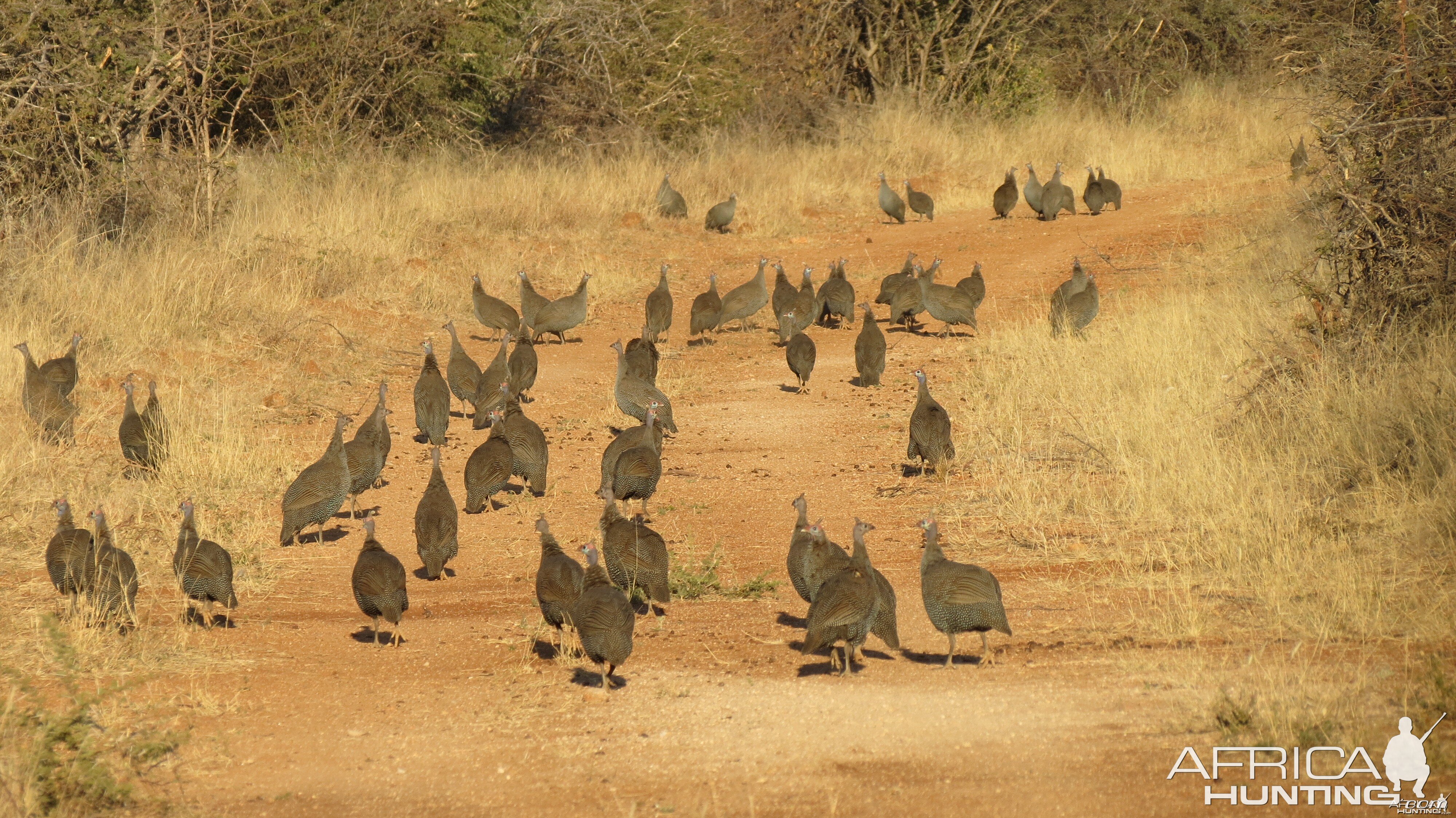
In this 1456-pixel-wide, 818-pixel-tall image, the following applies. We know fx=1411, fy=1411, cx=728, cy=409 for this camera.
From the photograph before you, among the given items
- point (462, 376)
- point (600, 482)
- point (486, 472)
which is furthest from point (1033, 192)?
point (486, 472)

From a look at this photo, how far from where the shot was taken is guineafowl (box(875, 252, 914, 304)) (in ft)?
49.3

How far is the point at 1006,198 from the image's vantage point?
20.0m

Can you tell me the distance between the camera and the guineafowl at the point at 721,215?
19609 mm

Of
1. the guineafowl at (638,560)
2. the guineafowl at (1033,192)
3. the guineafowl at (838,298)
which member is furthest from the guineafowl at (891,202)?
the guineafowl at (638,560)

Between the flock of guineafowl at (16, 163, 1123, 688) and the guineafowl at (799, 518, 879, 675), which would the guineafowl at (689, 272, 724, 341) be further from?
the guineafowl at (799, 518, 879, 675)

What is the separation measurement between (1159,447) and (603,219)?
1191 cm

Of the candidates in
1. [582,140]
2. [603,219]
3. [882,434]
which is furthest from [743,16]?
[882,434]

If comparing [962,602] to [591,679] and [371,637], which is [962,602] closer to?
[591,679]

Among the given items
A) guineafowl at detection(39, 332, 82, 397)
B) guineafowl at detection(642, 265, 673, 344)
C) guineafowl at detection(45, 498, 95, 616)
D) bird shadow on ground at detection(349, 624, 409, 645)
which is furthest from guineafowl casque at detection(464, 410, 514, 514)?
guineafowl at detection(642, 265, 673, 344)

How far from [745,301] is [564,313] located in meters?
2.03

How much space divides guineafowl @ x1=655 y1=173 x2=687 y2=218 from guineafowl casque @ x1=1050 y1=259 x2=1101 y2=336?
7.54m

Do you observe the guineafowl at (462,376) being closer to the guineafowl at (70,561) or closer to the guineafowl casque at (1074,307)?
the guineafowl at (70,561)

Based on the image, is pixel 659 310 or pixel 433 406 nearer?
pixel 433 406

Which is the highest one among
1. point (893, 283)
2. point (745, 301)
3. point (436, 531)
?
point (893, 283)
